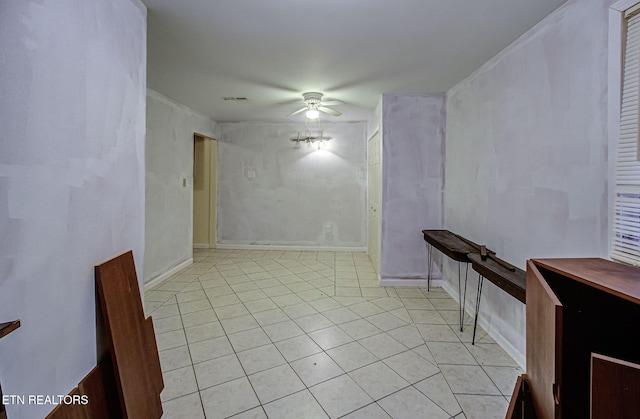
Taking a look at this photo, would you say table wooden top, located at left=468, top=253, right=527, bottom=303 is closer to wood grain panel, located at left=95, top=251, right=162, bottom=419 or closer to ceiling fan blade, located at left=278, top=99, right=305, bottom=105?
wood grain panel, located at left=95, top=251, right=162, bottom=419

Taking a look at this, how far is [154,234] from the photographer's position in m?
3.78

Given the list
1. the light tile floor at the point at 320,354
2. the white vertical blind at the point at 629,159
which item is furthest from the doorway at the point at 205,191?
the white vertical blind at the point at 629,159

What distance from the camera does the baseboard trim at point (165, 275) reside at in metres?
3.60

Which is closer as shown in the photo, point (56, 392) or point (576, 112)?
point (56, 392)

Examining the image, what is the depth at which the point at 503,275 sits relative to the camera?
1969 millimetres

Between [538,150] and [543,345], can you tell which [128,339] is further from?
[538,150]

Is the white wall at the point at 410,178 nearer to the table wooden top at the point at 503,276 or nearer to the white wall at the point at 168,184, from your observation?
the table wooden top at the point at 503,276

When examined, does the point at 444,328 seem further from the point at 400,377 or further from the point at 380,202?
the point at 380,202

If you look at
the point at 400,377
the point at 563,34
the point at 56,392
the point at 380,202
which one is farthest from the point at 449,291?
the point at 56,392

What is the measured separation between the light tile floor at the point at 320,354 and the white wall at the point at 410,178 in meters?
0.45

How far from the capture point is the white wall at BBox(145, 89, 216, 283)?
367 cm

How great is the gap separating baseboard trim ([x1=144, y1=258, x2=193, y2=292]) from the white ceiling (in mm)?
2351

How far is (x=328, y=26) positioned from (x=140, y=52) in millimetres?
1208

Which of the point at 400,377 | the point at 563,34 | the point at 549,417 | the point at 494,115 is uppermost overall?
the point at 563,34
